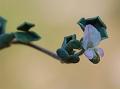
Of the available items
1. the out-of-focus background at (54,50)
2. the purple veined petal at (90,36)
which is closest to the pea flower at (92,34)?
the purple veined petal at (90,36)

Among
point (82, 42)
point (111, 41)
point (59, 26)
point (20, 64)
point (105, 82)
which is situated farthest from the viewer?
point (111, 41)

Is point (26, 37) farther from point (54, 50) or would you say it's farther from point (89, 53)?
point (54, 50)

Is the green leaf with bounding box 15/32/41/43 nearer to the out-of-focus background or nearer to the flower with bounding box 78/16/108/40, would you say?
the flower with bounding box 78/16/108/40

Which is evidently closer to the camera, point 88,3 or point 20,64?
point 20,64

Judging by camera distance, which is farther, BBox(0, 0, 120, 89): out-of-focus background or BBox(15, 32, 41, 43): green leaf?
BBox(0, 0, 120, 89): out-of-focus background

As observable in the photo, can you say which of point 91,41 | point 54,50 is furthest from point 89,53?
point 54,50

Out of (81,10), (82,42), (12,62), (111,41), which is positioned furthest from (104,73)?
(82,42)

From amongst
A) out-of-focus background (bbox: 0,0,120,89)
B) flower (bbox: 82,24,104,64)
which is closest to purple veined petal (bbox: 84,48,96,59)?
flower (bbox: 82,24,104,64)

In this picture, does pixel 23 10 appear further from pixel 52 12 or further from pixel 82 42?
pixel 82 42
